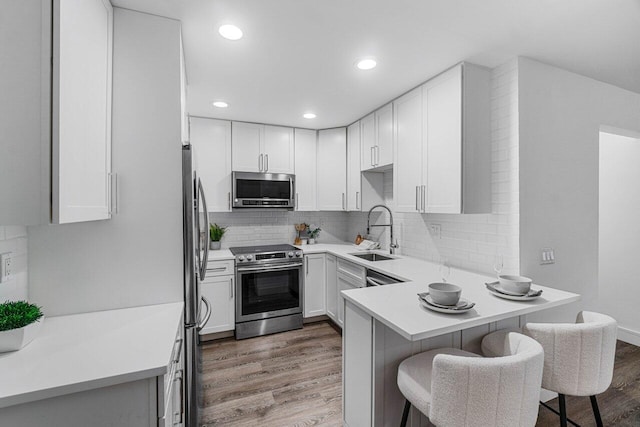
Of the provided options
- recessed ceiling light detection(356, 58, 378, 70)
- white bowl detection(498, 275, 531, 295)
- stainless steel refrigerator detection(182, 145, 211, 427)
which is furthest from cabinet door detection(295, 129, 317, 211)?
white bowl detection(498, 275, 531, 295)

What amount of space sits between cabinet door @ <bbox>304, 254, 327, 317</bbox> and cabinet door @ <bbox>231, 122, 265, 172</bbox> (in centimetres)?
130

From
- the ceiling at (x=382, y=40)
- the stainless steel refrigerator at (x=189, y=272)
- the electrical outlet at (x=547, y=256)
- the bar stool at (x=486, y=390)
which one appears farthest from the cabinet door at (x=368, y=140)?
the bar stool at (x=486, y=390)

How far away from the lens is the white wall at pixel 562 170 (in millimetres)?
2074

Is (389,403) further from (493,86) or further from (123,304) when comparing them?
(493,86)

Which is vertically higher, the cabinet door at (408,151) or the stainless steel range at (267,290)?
the cabinet door at (408,151)

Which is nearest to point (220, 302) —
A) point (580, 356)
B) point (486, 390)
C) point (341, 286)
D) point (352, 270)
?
point (341, 286)

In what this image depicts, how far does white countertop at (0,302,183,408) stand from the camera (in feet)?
2.92

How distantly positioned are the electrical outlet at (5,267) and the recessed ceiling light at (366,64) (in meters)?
2.28

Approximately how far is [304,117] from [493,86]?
194 centimetres

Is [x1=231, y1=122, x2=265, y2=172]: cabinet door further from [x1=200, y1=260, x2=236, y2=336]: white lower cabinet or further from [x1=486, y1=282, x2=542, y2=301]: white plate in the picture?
[x1=486, y1=282, x2=542, y2=301]: white plate

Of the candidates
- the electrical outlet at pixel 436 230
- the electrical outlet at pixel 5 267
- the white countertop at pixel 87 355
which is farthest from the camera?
the electrical outlet at pixel 436 230

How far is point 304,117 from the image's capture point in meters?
3.40

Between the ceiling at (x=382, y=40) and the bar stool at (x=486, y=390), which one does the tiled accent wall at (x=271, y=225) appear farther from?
the bar stool at (x=486, y=390)

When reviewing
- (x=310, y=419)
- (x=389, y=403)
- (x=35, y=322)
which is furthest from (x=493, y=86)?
(x=35, y=322)
